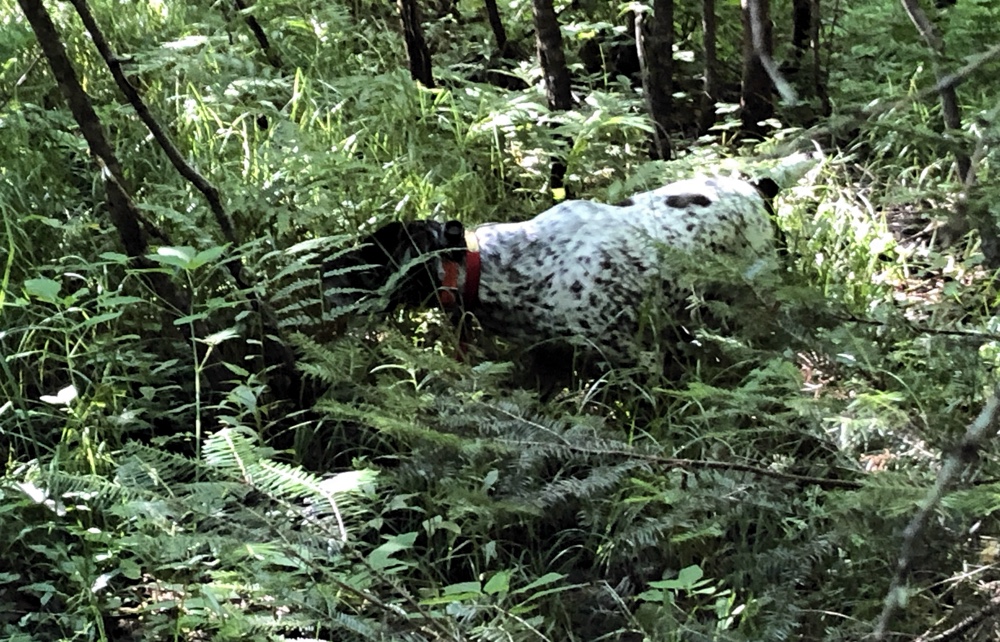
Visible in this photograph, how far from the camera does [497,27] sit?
210 inches

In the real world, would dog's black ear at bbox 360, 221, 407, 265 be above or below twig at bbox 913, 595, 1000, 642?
above

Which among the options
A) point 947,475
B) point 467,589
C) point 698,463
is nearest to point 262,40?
point 467,589

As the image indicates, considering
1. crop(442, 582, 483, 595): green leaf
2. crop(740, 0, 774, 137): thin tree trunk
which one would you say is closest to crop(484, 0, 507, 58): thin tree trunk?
crop(740, 0, 774, 137): thin tree trunk

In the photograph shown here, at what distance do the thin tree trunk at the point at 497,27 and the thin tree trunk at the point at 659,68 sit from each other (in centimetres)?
91

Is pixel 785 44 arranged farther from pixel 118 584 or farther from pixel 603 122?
pixel 118 584

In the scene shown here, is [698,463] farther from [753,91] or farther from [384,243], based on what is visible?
[753,91]

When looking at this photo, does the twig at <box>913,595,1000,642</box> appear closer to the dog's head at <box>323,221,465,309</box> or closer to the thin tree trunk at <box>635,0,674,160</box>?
the dog's head at <box>323,221,465,309</box>

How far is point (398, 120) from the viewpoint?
4.20m

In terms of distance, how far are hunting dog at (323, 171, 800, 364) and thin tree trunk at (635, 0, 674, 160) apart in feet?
3.62

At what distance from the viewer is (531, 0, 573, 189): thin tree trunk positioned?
419 cm

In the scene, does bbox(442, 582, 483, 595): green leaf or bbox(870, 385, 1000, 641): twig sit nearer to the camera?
bbox(870, 385, 1000, 641): twig

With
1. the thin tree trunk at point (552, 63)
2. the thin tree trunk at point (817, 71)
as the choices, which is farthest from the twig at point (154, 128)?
the thin tree trunk at point (817, 71)

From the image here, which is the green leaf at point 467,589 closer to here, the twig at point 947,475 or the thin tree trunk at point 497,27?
the twig at point 947,475

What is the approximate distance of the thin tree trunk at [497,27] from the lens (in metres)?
5.21
